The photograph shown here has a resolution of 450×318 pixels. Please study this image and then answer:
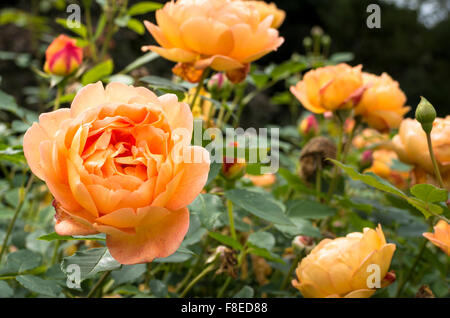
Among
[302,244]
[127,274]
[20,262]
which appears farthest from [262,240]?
[20,262]

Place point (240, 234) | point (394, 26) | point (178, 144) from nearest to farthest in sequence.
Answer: point (178, 144)
point (240, 234)
point (394, 26)

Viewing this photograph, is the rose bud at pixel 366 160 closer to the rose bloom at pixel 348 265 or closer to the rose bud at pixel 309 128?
the rose bud at pixel 309 128

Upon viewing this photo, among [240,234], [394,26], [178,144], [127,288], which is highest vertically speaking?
[178,144]

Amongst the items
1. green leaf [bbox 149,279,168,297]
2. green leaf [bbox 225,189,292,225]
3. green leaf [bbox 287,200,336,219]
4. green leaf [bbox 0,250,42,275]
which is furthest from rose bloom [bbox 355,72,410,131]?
green leaf [bbox 0,250,42,275]

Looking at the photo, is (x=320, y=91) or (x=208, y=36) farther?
(x=320, y=91)

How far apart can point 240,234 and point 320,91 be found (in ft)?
0.92

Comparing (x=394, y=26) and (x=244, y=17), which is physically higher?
(x=244, y=17)

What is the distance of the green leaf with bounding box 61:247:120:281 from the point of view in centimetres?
37

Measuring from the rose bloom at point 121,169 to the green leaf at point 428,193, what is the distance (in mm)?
222


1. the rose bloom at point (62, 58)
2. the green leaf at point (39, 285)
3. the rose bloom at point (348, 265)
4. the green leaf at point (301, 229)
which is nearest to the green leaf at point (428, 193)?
the rose bloom at point (348, 265)

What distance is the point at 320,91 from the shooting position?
0.65 meters

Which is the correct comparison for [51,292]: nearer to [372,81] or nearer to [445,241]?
[445,241]

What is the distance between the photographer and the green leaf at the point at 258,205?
0.47 m
